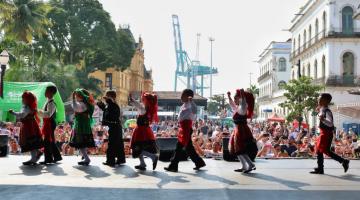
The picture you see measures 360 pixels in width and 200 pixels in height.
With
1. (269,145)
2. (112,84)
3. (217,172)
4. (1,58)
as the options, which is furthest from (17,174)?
(112,84)

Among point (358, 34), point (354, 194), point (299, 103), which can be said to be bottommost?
point (354, 194)

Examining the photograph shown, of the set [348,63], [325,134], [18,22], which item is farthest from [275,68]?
[325,134]

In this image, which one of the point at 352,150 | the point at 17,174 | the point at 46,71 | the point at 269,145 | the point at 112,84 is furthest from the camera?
the point at 112,84

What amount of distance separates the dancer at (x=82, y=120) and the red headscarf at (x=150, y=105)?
1.16 meters

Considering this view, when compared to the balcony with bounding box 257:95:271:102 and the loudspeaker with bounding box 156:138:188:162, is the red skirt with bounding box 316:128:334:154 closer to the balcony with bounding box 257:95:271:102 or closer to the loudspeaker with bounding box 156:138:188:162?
the loudspeaker with bounding box 156:138:188:162

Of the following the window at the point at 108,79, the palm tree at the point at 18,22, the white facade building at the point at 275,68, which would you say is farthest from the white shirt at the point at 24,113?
the window at the point at 108,79

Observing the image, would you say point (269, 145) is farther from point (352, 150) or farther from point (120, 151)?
point (120, 151)

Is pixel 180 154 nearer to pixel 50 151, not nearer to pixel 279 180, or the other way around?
pixel 279 180

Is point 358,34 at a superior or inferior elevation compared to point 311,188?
superior

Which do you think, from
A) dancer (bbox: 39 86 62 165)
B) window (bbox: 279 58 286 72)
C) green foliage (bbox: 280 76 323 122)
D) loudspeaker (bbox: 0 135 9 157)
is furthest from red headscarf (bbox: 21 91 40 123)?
window (bbox: 279 58 286 72)

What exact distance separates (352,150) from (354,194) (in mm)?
10152

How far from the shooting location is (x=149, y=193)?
672cm

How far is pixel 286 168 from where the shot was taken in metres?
10.0

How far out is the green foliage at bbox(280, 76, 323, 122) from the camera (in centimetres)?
4016
